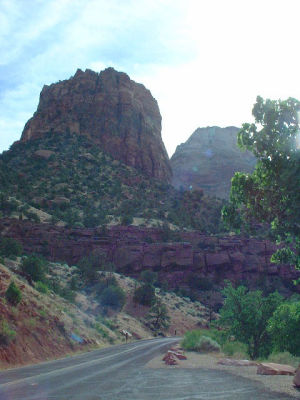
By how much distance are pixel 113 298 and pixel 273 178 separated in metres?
41.9

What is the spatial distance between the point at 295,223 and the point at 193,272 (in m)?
68.6

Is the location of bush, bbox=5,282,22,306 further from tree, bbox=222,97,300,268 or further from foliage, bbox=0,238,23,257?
foliage, bbox=0,238,23,257

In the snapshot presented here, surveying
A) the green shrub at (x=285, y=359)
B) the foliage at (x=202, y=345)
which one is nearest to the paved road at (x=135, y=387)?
the green shrub at (x=285, y=359)

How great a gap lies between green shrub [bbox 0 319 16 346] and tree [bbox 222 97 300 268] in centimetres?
1371

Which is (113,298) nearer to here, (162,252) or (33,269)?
(33,269)

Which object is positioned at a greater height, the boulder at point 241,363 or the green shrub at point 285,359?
the green shrub at point 285,359

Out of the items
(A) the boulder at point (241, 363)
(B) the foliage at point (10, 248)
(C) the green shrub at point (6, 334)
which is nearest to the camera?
(A) the boulder at point (241, 363)

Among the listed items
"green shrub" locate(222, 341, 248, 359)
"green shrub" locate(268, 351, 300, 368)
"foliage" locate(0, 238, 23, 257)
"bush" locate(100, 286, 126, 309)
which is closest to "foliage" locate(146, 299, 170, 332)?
"bush" locate(100, 286, 126, 309)

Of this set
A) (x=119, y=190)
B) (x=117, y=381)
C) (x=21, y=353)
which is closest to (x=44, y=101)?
(x=119, y=190)

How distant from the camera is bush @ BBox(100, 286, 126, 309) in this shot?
50875 millimetres

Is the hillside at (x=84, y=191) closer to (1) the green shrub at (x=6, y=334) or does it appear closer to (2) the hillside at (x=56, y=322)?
(2) the hillside at (x=56, y=322)

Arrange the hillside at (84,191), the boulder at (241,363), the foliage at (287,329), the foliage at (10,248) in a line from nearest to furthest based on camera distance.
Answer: the boulder at (241,363), the foliage at (287,329), the foliage at (10,248), the hillside at (84,191)

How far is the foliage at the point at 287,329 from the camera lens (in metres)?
17.1

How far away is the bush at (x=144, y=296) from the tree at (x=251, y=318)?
36147 mm
